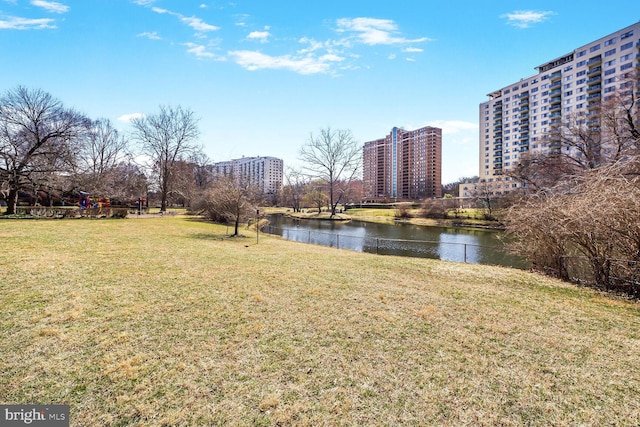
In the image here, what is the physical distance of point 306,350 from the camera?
3.86 m

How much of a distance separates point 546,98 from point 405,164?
163 ft

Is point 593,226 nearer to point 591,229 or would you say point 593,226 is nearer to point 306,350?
point 591,229

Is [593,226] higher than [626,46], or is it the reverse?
[626,46]

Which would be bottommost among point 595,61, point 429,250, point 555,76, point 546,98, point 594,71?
point 429,250

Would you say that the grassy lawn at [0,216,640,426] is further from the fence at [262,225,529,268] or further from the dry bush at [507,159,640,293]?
the fence at [262,225,529,268]

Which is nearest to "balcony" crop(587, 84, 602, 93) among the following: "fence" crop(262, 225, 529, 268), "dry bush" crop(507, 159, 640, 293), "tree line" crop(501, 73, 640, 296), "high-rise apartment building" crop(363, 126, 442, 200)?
"high-rise apartment building" crop(363, 126, 442, 200)

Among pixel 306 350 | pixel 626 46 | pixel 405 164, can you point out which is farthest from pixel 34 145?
pixel 405 164

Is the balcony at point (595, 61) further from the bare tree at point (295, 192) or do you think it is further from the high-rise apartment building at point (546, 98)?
the bare tree at point (295, 192)

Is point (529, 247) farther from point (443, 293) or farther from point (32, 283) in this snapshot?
point (32, 283)

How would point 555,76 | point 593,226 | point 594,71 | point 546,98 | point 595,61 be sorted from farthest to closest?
point 546,98, point 555,76, point 594,71, point 595,61, point 593,226

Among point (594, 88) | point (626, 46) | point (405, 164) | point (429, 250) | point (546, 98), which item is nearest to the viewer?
point (429, 250)

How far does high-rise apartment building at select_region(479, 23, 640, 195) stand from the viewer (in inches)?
2152

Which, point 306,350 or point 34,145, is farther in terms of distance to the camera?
point 34,145

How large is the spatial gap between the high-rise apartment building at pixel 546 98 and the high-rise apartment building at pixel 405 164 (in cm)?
1990
